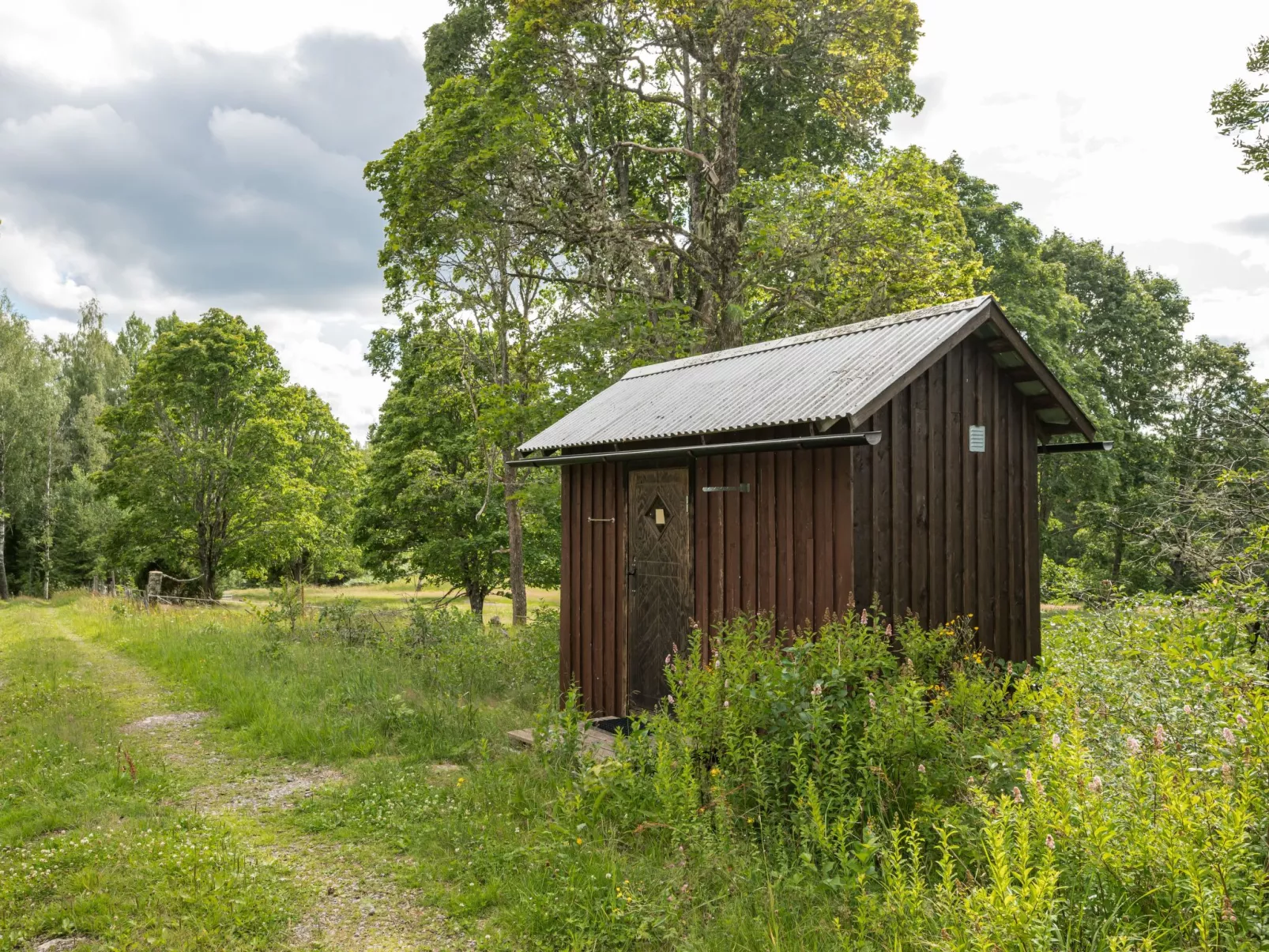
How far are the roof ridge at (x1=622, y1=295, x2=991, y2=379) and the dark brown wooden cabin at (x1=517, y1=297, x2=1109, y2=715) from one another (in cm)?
3

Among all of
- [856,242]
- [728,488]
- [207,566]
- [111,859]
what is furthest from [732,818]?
[207,566]

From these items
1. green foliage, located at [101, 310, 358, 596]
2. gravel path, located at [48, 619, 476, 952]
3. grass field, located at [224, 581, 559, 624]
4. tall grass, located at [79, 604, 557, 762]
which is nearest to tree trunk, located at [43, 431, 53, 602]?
grass field, located at [224, 581, 559, 624]

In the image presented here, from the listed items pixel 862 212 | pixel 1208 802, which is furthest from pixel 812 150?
pixel 1208 802

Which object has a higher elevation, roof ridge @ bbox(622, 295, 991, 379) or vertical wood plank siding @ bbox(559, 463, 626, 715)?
roof ridge @ bbox(622, 295, 991, 379)

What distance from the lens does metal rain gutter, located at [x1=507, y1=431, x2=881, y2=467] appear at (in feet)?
21.5

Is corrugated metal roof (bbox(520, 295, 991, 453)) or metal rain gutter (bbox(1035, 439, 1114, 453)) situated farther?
metal rain gutter (bbox(1035, 439, 1114, 453))

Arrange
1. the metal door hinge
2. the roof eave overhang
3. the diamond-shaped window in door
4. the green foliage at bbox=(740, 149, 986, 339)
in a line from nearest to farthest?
the roof eave overhang → the metal door hinge → the diamond-shaped window in door → the green foliage at bbox=(740, 149, 986, 339)

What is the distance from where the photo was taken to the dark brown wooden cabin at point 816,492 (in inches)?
276

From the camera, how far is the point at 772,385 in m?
8.10

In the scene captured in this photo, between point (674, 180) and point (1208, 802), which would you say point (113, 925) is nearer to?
point (1208, 802)

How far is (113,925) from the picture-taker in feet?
14.9

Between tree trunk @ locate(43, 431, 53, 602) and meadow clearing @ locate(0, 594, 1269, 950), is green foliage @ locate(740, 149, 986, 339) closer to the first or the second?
meadow clearing @ locate(0, 594, 1269, 950)

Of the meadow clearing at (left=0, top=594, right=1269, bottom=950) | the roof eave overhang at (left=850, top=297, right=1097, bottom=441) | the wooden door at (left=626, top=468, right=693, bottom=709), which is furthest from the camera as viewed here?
the wooden door at (left=626, top=468, right=693, bottom=709)

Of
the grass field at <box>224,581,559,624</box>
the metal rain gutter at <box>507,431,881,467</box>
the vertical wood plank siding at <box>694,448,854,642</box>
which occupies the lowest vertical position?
the grass field at <box>224,581,559,624</box>
